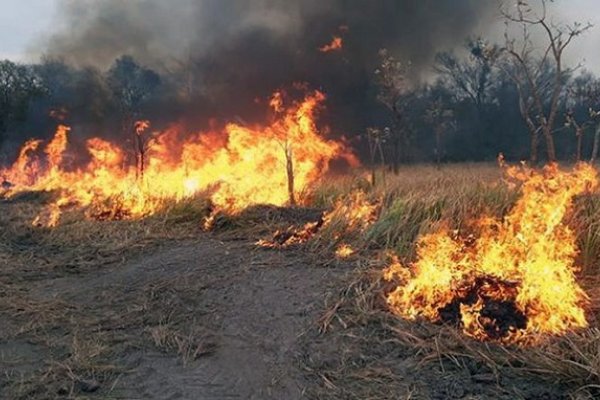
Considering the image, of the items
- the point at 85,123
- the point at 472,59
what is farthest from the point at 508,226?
the point at 472,59

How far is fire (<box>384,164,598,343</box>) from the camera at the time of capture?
4254 millimetres

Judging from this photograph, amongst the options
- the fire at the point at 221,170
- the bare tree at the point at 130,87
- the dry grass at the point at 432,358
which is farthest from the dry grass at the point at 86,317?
the bare tree at the point at 130,87

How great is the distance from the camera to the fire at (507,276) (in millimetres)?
4254

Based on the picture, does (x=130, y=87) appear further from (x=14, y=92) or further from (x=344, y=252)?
(x=344, y=252)

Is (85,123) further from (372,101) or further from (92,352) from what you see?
(92,352)

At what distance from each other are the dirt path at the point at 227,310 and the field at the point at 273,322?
0.05ft

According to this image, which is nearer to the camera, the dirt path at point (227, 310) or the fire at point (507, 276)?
the dirt path at point (227, 310)

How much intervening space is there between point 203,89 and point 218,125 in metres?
3.22

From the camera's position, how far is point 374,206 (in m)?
7.27

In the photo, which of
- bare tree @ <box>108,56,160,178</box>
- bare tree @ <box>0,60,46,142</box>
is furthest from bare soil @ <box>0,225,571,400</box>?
bare tree @ <box>0,60,46,142</box>

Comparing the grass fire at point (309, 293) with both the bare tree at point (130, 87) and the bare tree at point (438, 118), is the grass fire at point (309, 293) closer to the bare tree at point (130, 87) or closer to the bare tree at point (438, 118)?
the bare tree at point (130, 87)

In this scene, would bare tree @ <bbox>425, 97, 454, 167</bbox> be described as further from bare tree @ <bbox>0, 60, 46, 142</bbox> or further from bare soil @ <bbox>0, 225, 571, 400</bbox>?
bare soil @ <bbox>0, 225, 571, 400</bbox>

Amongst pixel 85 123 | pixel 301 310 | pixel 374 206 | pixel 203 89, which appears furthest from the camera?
pixel 85 123

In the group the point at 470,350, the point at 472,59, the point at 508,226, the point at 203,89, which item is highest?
the point at 472,59
